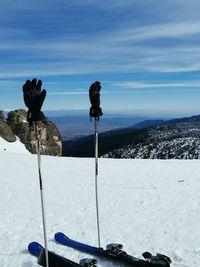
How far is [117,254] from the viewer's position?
8969 millimetres

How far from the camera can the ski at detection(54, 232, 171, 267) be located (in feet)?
27.0

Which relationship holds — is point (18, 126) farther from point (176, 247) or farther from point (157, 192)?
point (176, 247)

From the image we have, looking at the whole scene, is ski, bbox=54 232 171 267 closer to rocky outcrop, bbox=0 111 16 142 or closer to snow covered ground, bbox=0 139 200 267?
snow covered ground, bbox=0 139 200 267

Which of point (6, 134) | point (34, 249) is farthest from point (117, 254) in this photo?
point (6, 134)

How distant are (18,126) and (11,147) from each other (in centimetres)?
944

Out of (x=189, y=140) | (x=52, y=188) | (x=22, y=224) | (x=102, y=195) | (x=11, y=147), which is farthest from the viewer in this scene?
(x=189, y=140)

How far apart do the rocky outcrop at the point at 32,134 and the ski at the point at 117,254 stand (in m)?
52.0

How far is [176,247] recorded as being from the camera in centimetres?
990

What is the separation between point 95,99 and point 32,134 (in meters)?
55.0

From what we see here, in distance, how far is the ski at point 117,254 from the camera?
823 cm

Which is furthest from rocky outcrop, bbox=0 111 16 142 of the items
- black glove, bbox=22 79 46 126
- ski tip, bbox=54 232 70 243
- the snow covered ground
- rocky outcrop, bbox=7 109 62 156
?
black glove, bbox=22 79 46 126

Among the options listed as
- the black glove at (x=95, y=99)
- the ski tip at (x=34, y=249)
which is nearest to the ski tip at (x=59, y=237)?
the ski tip at (x=34, y=249)

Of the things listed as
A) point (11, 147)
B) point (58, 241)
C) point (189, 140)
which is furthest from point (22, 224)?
point (189, 140)

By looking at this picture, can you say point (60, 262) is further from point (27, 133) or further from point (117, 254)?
point (27, 133)
